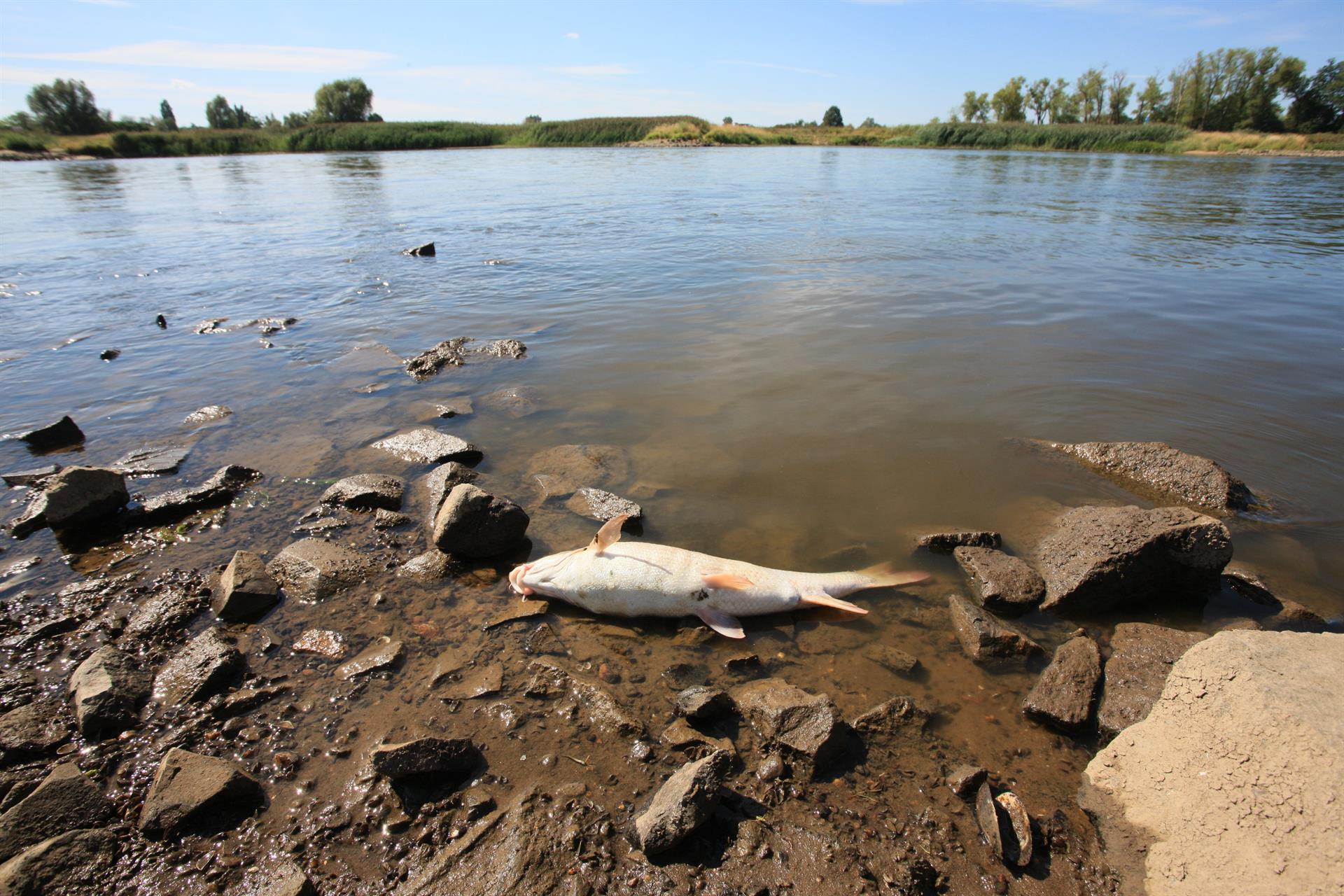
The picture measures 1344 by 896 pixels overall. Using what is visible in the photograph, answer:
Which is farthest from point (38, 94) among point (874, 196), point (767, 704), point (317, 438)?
point (767, 704)

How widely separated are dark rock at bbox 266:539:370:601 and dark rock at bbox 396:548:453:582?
0.98 feet

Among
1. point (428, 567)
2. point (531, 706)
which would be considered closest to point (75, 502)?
point (428, 567)

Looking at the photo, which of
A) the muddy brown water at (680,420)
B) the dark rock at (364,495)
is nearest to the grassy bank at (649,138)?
the muddy brown water at (680,420)

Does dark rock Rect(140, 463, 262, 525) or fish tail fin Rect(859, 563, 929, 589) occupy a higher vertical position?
dark rock Rect(140, 463, 262, 525)

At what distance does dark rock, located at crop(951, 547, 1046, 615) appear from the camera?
457 cm

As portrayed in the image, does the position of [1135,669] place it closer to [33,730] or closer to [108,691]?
[108,691]

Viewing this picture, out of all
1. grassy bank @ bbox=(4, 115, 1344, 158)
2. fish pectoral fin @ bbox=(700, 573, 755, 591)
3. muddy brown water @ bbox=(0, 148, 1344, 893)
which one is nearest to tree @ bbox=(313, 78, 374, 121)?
grassy bank @ bbox=(4, 115, 1344, 158)

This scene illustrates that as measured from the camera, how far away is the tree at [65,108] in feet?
258

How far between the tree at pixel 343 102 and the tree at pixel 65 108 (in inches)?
999

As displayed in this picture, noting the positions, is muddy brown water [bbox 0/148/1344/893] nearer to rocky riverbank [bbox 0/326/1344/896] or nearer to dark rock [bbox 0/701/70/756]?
rocky riverbank [bbox 0/326/1344/896]

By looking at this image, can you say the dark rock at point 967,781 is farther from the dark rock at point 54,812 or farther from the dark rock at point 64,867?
the dark rock at point 54,812

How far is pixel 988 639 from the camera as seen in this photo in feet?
13.6

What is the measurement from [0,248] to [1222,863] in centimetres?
2782

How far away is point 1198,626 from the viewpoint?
4402 millimetres
